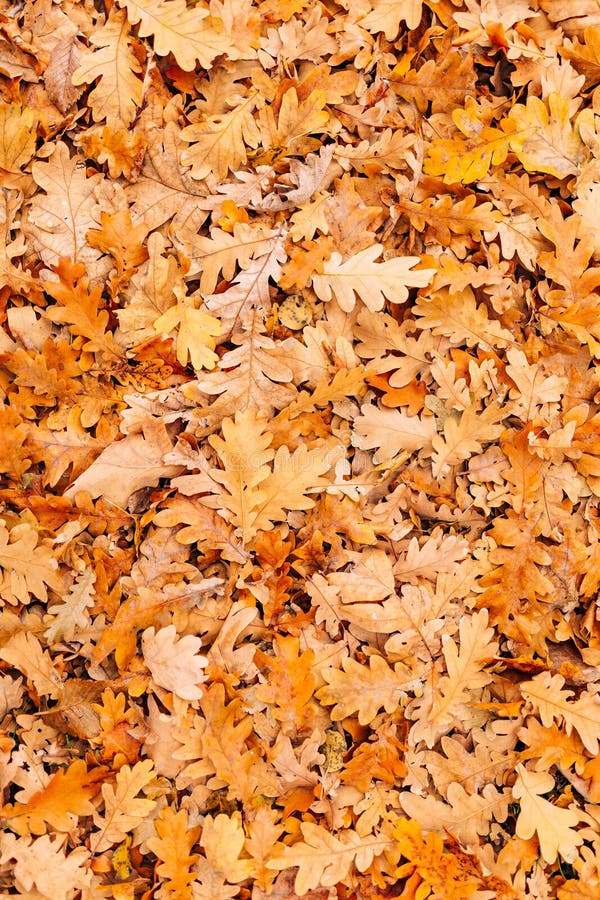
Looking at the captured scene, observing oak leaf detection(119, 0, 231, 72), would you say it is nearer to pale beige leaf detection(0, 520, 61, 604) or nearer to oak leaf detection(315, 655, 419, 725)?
pale beige leaf detection(0, 520, 61, 604)

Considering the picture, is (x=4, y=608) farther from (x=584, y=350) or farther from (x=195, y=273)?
(x=584, y=350)

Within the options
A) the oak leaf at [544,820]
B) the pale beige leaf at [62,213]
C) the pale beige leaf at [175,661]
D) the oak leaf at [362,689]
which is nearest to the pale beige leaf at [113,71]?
the pale beige leaf at [62,213]

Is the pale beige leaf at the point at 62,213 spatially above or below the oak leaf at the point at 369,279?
above

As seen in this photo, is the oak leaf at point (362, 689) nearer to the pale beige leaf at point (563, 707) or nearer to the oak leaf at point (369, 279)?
the pale beige leaf at point (563, 707)

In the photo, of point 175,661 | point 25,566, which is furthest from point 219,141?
point 175,661

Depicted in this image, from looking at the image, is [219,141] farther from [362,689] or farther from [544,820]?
[544,820]

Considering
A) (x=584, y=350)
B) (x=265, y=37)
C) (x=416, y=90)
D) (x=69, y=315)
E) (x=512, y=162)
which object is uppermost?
(x=265, y=37)

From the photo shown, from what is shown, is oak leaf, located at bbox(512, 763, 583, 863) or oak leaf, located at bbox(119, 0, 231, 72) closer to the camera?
oak leaf, located at bbox(512, 763, 583, 863)

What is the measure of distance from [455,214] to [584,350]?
1.78 feet

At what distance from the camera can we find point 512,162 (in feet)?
7.80

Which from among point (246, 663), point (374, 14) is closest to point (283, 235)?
point (374, 14)

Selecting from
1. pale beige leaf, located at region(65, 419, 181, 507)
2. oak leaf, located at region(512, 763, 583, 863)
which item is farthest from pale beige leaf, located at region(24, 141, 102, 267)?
oak leaf, located at region(512, 763, 583, 863)

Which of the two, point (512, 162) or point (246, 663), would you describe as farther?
point (512, 162)

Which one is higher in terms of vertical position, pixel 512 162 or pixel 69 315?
pixel 512 162
